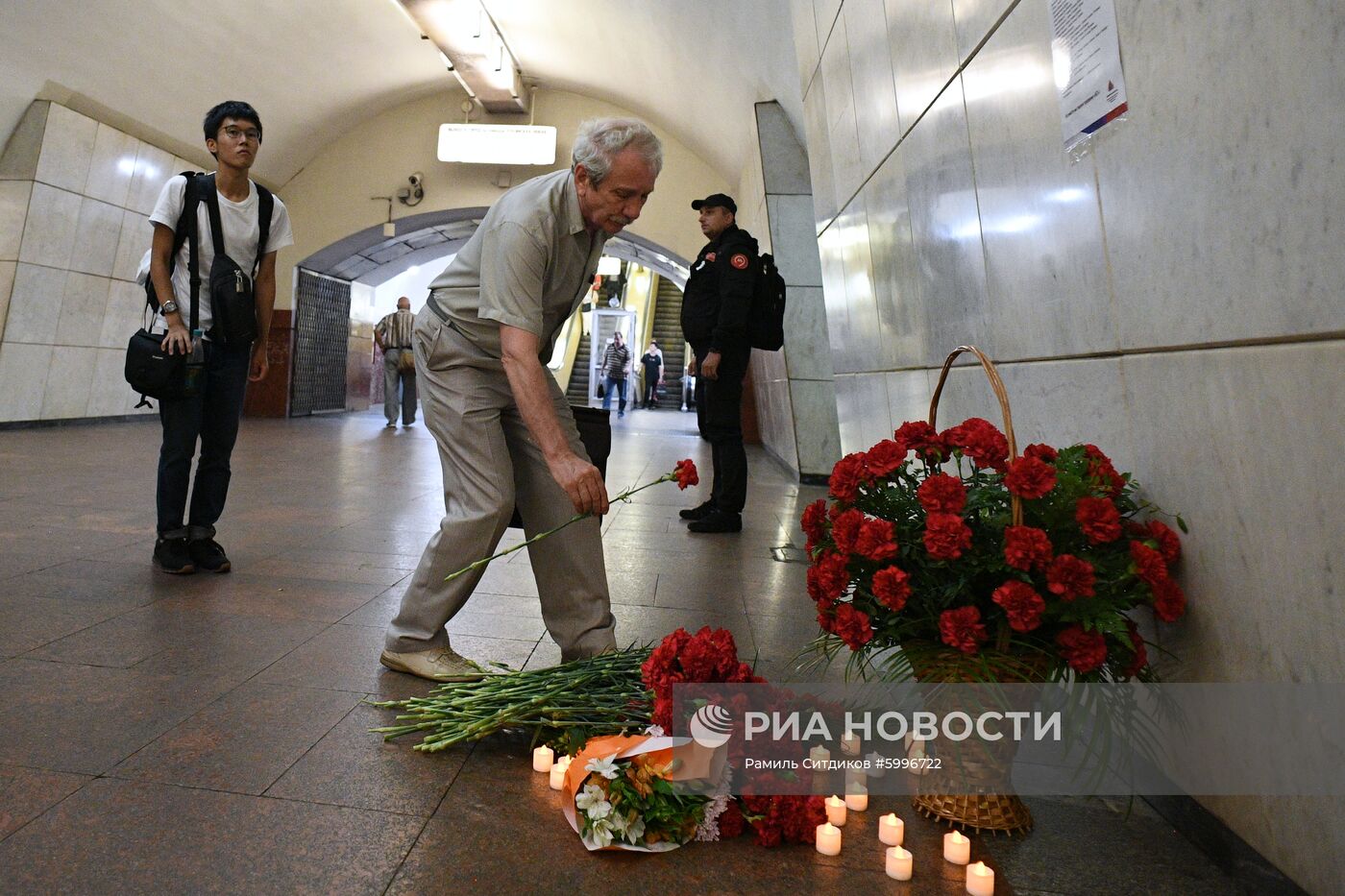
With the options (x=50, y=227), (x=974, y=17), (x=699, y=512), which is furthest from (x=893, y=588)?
(x=50, y=227)

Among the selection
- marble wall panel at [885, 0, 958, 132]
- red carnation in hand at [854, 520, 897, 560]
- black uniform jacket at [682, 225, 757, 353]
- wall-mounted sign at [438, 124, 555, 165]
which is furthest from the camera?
wall-mounted sign at [438, 124, 555, 165]

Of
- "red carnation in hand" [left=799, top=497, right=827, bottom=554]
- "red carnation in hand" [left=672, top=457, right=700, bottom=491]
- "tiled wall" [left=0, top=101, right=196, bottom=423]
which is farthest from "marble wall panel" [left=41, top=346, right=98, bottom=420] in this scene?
"red carnation in hand" [left=799, top=497, right=827, bottom=554]

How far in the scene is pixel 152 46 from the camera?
385 inches

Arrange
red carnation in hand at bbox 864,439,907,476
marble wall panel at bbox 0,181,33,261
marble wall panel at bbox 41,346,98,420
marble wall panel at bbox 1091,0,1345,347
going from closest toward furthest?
1. marble wall panel at bbox 1091,0,1345,347
2. red carnation in hand at bbox 864,439,907,476
3. marble wall panel at bbox 0,181,33,261
4. marble wall panel at bbox 41,346,98,420

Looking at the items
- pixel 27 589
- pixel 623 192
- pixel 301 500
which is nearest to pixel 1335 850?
pixel 623 192

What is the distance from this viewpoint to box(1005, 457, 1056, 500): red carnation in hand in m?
1.50

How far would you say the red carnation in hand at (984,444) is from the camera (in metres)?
1.67

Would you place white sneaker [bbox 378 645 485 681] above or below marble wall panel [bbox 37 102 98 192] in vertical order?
below

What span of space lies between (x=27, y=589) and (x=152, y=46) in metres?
9.17

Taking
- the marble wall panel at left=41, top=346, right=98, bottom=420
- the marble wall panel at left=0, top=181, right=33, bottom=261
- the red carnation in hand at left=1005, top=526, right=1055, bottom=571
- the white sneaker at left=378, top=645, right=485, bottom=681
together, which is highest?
the marble wall panel at left=0, top=181, right=33, bottom=261

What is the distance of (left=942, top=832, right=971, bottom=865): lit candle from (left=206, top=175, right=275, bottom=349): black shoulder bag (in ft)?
10.2

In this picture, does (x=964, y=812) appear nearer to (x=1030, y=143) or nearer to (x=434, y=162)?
(x=1030, y=143)

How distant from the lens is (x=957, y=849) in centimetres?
154

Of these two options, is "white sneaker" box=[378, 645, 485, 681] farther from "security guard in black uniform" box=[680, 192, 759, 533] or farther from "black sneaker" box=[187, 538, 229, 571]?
"security guard in black uniform" box=[680, 192, 759, 533]
